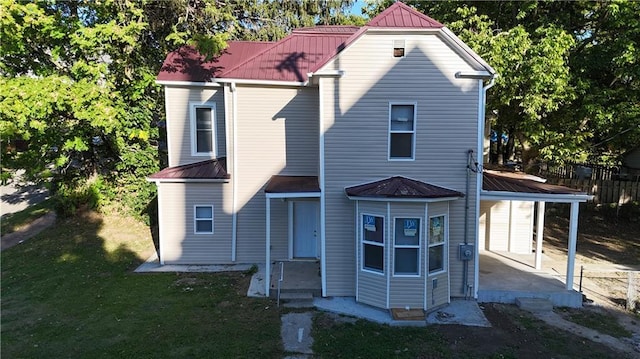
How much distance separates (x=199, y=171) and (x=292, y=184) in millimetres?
3458

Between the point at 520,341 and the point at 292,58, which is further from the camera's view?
the point at 292,58

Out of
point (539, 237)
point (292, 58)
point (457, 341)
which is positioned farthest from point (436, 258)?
point (292, 58)

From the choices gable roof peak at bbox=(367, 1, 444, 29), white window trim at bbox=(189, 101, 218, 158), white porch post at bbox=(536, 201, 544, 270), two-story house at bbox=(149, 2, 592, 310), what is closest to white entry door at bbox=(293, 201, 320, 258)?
two-story house at bbox=(149, 2, 592, 310)

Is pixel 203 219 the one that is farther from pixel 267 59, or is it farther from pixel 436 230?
pixel 436 230

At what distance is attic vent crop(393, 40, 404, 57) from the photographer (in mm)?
9227

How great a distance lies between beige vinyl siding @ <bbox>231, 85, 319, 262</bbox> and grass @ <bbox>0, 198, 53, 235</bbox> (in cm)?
1220

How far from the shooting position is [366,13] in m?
21.5

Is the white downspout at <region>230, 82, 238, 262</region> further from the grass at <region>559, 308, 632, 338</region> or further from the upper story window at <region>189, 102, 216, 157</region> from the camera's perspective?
the grass at <region>559, 308, 632, 338</region>

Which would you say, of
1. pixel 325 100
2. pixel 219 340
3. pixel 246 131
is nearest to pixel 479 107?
pixel 325 100

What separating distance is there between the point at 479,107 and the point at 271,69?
20.7ft

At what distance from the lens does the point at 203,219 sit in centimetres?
1228

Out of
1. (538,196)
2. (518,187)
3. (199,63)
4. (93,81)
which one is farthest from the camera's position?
(93,81)

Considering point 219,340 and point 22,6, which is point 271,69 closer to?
point 219,340

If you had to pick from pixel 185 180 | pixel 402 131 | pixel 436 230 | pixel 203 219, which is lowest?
pixel 203 219
